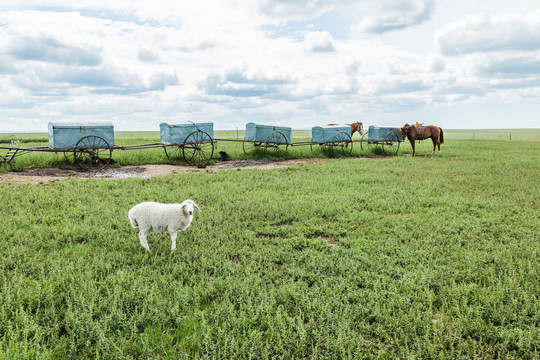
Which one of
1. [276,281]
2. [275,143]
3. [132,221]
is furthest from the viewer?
[275,143]

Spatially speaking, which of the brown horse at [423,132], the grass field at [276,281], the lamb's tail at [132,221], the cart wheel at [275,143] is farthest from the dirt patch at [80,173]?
the brown horse at [423,132]

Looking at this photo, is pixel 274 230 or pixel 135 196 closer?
pixel 274 230

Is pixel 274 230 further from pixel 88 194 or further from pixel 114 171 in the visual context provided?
pixel 114 171

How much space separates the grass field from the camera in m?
3.43

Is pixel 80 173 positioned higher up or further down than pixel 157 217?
higher up

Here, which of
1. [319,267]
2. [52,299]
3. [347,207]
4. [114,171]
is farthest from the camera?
[114,171]

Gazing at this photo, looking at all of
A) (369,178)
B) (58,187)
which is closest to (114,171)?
(58,187)

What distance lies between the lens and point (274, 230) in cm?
668

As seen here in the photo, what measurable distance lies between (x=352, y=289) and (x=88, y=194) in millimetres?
8140

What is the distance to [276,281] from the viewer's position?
4.56 meters

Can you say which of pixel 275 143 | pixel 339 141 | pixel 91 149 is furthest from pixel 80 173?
pixel 339 141

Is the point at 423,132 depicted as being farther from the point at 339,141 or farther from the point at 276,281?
the point at 276,281

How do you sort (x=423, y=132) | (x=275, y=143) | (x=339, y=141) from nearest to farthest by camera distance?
(x=275, y=143), (x=339, y=141), (x=423, y=132)

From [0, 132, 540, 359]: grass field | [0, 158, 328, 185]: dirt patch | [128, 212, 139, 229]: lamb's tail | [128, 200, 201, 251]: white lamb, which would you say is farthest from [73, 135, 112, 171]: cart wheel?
[128, 200, 201, 251]: white lamb
